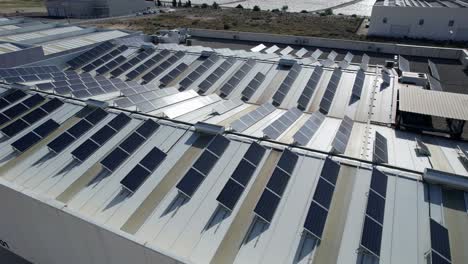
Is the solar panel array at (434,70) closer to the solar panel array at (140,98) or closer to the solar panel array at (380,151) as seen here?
the solar panel array at (380,151)

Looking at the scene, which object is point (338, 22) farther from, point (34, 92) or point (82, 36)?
point (34, 92)

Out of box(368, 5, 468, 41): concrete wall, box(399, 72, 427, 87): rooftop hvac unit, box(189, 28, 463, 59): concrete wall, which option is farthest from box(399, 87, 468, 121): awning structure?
box(368, 5, 468, 41): concrete wall

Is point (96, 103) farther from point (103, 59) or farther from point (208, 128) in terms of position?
point (103, 59)

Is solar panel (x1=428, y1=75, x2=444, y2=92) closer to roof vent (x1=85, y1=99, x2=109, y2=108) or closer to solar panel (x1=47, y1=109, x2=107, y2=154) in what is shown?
roof vent (x1=85, y1=99, x2=109, y2=108)

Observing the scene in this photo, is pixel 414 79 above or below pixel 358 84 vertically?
above

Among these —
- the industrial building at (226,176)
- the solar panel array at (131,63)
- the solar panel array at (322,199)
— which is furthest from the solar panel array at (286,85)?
the solar panel array at (131,63)

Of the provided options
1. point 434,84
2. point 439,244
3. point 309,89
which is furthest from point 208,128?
point 434,84
